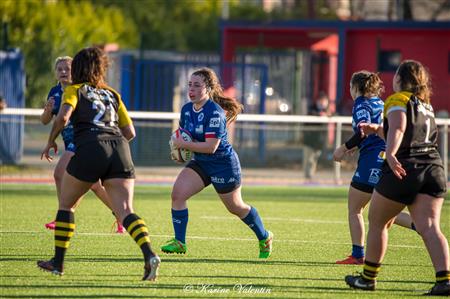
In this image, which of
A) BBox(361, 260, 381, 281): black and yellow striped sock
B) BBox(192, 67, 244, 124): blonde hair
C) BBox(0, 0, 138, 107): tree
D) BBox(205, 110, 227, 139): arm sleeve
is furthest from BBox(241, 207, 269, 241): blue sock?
BBox(0, 0, 138, 107): tree

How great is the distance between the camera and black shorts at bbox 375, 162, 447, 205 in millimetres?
7535

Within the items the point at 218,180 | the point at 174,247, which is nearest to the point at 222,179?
the point at 218,180

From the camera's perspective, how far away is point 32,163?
20.7 metres

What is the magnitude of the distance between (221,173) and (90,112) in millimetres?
1982

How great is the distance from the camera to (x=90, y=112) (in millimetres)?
7820

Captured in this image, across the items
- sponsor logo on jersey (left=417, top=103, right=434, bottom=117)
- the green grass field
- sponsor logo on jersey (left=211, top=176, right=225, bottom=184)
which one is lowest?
the green grass field

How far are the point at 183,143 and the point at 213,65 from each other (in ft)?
51.5

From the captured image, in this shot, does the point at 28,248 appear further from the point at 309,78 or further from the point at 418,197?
the point at 309,78

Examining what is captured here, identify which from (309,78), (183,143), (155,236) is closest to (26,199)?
(155,236)

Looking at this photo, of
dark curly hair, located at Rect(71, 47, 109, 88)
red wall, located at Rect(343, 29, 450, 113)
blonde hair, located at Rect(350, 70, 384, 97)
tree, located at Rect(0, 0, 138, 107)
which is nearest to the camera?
dark curly hair, located at Rect(71, 47, 109, 88)

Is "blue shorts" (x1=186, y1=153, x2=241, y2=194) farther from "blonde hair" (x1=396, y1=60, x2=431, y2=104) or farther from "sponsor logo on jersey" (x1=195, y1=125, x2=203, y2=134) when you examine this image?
"blonde hair" (x1=396, y1=60, x2=431, y2=104)

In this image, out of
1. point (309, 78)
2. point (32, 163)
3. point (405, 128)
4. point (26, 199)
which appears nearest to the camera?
point (405, 128)

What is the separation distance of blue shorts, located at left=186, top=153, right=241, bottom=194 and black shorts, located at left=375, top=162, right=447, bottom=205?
2.07 meters

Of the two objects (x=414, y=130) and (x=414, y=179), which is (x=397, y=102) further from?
(x=414, y=179)
